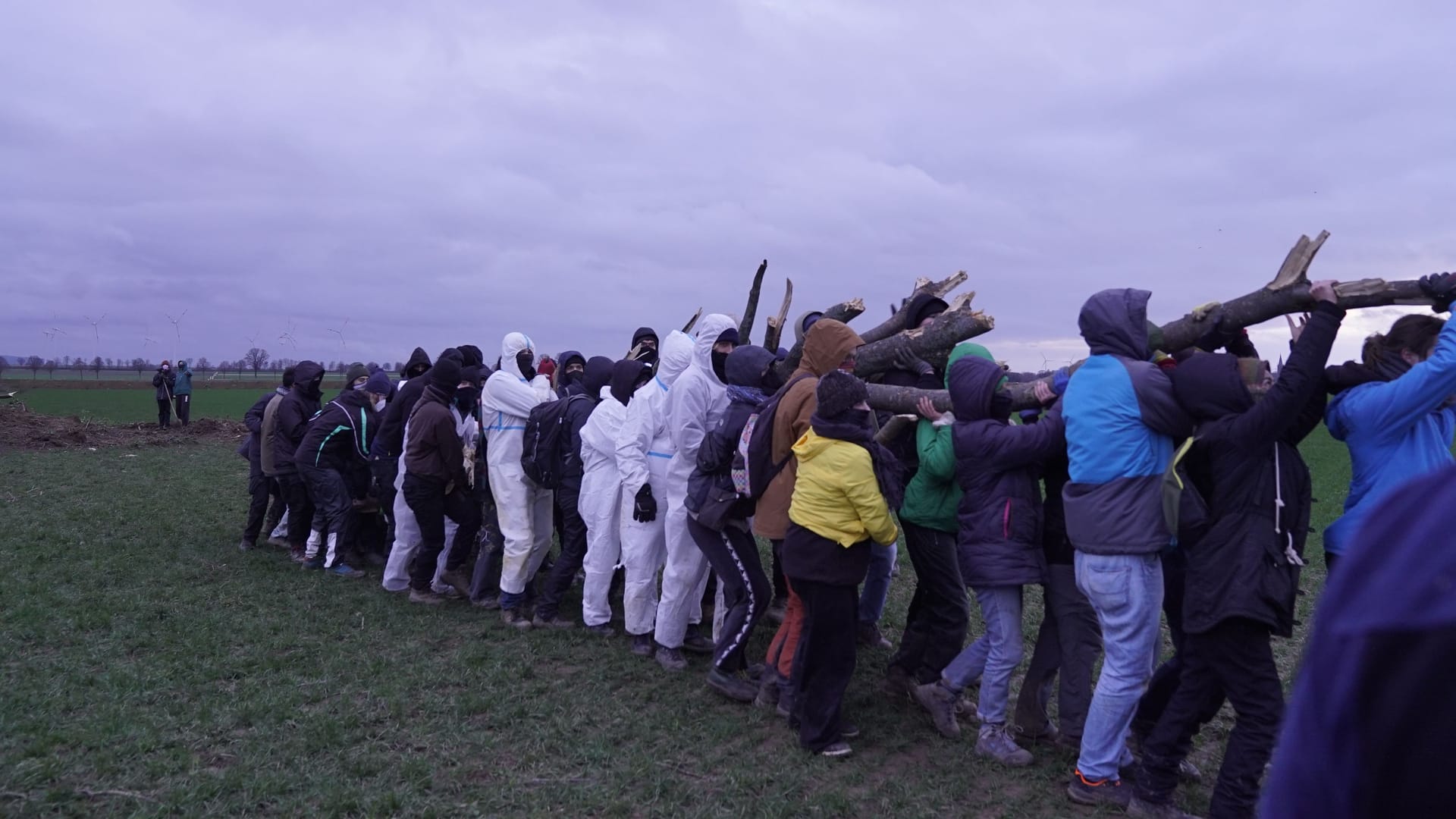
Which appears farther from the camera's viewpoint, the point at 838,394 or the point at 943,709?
the point at 943,709

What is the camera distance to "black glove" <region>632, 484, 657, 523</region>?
6.18m

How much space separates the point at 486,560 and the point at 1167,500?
5763 millimetres

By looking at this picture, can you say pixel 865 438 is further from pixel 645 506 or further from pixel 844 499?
pixel 645 506

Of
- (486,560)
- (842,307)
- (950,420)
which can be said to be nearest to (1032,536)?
(950,420)

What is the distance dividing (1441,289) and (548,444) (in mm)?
5504

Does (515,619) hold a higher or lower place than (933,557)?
lower

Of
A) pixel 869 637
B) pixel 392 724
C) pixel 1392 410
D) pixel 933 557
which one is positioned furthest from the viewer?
pixel 869 637

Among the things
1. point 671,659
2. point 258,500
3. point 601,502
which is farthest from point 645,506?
point 258,500

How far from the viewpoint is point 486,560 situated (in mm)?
7949

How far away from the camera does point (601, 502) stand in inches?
267

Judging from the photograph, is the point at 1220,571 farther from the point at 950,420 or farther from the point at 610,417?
the point at 610,417

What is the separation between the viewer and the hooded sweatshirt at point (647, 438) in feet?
20.4

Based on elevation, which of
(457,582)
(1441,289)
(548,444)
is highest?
(1441,289)

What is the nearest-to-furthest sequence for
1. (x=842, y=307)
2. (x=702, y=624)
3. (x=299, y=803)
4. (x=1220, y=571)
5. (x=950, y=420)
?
(x=1220, y=571)
(x=299, y=803)
(x=950, y=420)
(x=842, y=307)
(x=702, y=624)
